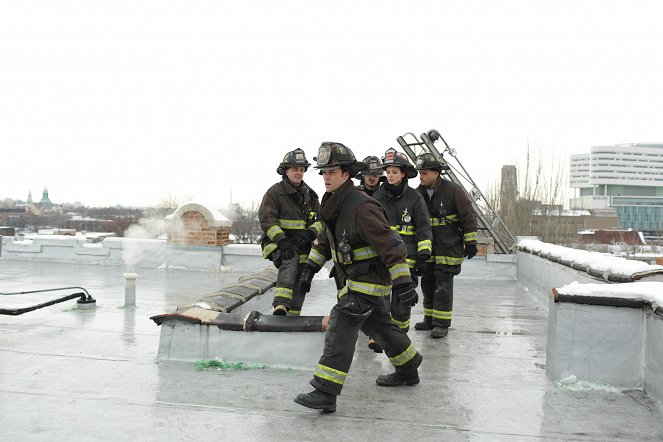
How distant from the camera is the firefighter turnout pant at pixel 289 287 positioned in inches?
201

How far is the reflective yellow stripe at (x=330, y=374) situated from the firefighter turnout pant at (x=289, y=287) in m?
1.44

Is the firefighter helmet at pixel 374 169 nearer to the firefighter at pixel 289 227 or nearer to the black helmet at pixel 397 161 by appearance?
the black helmet at pixel 397 161

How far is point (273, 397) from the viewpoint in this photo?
12.7 feet

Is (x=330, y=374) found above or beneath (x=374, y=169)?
beneath

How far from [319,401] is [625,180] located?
164m

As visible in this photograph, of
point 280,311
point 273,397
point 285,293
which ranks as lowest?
point 273,397

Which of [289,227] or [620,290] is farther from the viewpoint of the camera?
[289,227]

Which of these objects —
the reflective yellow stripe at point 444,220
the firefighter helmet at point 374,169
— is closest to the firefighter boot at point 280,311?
the firefighter helmet at point 374,169

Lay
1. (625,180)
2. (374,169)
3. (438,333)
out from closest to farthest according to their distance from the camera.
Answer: (438,333), (374,169), (625,180)

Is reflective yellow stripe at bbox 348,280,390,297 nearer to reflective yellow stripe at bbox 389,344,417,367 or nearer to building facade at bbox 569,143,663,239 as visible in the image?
reflective yellow stripe at bbox 389,344,417,367

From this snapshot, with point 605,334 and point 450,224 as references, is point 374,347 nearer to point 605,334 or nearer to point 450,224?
point 450,224

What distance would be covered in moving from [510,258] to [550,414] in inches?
287

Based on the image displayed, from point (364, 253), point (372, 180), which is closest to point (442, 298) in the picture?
point (372, 180)

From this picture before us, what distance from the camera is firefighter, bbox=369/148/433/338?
5.27 meters
